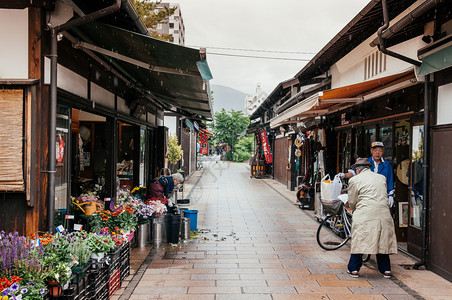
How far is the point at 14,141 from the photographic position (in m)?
4.55

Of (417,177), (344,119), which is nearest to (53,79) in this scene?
(417,177)

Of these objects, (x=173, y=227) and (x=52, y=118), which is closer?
(x=52, y=118)

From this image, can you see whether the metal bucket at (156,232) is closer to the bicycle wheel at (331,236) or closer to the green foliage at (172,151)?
the bicycle wheel at (331,236)

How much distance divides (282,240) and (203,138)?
32119 mm

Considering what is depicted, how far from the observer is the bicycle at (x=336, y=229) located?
7637 millimetres

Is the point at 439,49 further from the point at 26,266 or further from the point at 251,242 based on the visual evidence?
the point at 26,266

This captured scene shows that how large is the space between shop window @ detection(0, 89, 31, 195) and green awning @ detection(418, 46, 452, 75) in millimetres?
5605

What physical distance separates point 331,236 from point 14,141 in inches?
270

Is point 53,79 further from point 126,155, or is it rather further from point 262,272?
point 126,155

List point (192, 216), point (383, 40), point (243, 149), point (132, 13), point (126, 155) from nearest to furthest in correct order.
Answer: point (132, 13) < point (383, 40) < point (192, 216) < point (126, 155) < point (243, 149)

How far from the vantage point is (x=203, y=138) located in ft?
132

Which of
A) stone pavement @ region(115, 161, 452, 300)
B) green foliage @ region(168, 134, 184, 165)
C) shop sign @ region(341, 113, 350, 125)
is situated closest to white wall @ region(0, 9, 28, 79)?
stone pavement @ region(115, 161, 452, 300)

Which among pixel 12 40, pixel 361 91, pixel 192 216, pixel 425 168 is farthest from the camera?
pixel 192 216

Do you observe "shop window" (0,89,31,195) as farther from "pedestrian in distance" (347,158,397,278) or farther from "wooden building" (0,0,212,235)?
"pedestrian in distance" (347,158,397,278)
